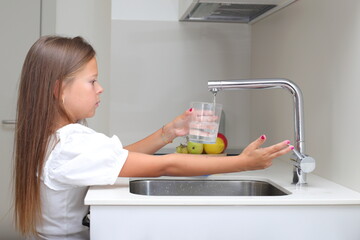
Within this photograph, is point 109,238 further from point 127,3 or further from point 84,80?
point 127,3

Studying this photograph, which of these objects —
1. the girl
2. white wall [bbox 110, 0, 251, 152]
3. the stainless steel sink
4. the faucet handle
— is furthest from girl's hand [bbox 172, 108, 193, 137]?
white wall [bbox 110, 0, 251, 152]

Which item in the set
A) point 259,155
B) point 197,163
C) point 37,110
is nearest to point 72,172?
point 37,110

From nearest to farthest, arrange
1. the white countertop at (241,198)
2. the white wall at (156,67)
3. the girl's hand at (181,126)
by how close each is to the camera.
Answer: the white countertop at (241,198)
the girl's hand at (181,126)
the white wall at (156,67)

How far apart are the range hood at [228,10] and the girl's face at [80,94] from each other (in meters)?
0.61

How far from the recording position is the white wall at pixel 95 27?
2807mm

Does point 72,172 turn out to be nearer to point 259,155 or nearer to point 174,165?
point 174,165

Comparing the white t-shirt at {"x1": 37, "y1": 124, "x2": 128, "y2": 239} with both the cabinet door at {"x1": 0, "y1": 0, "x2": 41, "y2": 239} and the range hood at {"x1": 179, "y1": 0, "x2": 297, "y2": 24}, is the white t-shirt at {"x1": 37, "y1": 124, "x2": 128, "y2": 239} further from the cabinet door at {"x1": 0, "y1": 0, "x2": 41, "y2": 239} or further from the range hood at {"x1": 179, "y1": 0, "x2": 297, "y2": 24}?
the cabinet door at {"x1": 0, "y1": 0, "x2": 41, "y2": 239}

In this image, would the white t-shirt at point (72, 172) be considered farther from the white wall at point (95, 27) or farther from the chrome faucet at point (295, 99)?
the white wall at point (95, 27)

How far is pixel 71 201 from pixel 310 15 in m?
0.92

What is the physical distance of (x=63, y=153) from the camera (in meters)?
1.25

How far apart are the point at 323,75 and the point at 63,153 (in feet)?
2.57

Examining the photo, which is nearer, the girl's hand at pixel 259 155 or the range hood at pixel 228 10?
the girl's hand at pixel 259 155

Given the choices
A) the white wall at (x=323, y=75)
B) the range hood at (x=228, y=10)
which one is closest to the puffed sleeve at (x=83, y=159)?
the white wall at (x=323, y=75)

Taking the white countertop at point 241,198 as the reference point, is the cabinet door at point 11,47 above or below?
above
